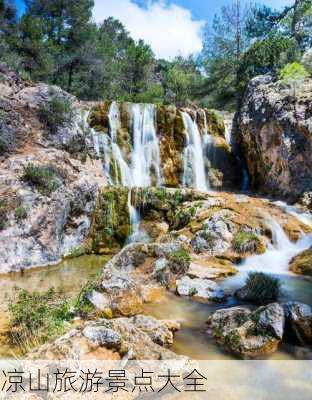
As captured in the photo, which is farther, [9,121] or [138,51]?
[138,51]

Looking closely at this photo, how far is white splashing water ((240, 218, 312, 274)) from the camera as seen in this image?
10.9 metres

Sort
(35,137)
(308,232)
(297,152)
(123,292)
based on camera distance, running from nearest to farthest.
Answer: (123,292), (308,232), (35,137), (297,152)

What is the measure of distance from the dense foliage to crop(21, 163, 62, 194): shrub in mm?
8494

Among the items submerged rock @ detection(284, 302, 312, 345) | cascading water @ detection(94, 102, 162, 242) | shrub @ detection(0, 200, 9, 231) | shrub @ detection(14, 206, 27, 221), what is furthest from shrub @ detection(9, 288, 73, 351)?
cascading water @ detection(94, 102, 162, 242)

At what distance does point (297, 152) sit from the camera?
52.5ft

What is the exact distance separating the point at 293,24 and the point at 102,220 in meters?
20.1

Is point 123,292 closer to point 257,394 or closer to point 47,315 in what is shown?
point 47,315

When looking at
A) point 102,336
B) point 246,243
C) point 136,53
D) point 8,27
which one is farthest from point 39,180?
point 136,53

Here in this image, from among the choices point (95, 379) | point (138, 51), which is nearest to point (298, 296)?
point (95, 379)

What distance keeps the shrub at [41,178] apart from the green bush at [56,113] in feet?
10.5

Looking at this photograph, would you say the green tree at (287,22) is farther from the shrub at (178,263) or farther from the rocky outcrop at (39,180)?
the shrub at (178,263)

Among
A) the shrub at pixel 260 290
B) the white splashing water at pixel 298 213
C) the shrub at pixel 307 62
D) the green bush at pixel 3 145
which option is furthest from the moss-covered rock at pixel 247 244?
the shrub at pixel 307 62

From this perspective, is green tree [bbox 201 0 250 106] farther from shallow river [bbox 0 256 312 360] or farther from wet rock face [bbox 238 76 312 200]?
shallow river [bbox 0 256 312 360]

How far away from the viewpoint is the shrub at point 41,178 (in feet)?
39.5
